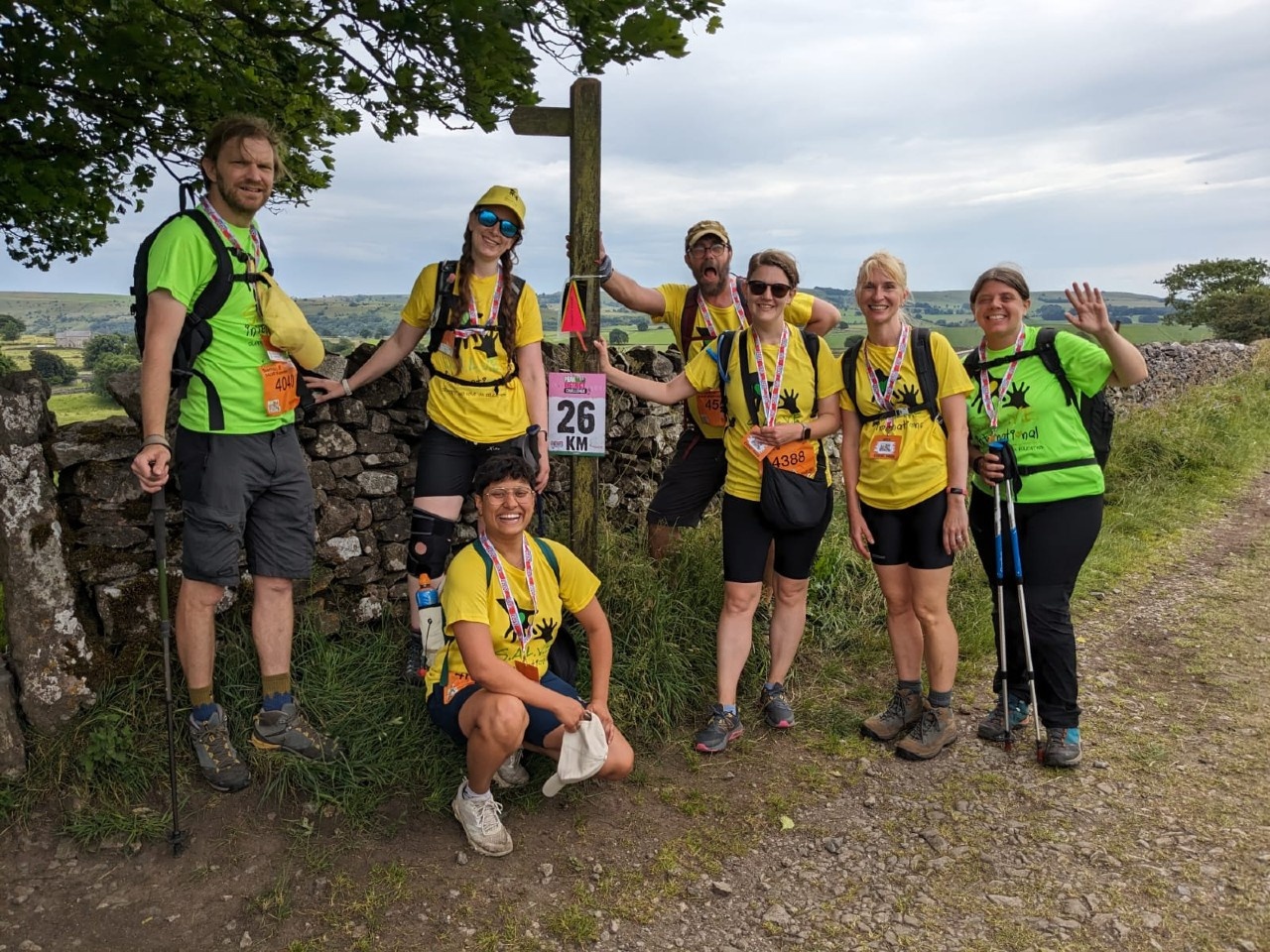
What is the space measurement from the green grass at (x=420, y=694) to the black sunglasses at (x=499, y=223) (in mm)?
1957

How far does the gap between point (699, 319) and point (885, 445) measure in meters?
1.35

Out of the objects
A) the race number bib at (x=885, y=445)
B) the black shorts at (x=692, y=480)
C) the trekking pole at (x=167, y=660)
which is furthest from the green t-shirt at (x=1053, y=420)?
the trekking pole at (x=167, y=660)

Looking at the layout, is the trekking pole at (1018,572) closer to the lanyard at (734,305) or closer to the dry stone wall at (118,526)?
the lanyard at (734,305)

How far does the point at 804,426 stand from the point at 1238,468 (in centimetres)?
1019

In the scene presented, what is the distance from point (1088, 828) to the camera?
11.8 feet

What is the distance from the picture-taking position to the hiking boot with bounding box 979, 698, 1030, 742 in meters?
4.36

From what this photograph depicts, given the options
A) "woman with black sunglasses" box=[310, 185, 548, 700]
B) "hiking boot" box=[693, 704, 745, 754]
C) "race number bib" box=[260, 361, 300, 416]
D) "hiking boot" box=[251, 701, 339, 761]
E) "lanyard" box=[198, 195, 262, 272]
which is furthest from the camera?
"hiking boot" box=[693, 704, 745, 754]

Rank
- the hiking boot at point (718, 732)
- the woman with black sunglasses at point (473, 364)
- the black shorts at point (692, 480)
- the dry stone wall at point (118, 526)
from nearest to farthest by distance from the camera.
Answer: the dry stone wall at point (118, 526) < the woman with black sunglasses at point (473, 364) < the hiking boot at point (718, 732) < the black shorts at point (692, 480)

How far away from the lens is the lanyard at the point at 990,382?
406cm

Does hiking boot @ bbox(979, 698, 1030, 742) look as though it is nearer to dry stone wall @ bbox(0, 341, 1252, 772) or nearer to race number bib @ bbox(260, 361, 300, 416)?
dry stone wall @ bbox(0, 341, 1252, 772)

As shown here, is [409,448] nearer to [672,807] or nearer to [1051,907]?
[672,807]

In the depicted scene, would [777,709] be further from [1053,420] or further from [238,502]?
[238,502]

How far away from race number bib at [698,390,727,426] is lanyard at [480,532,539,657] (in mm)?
1572

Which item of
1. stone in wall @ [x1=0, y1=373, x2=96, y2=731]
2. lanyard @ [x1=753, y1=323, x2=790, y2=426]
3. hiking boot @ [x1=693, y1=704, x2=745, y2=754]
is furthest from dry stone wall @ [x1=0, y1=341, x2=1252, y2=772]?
lanyard @ [x1=753, y1=323, x2=790, y2=426]
